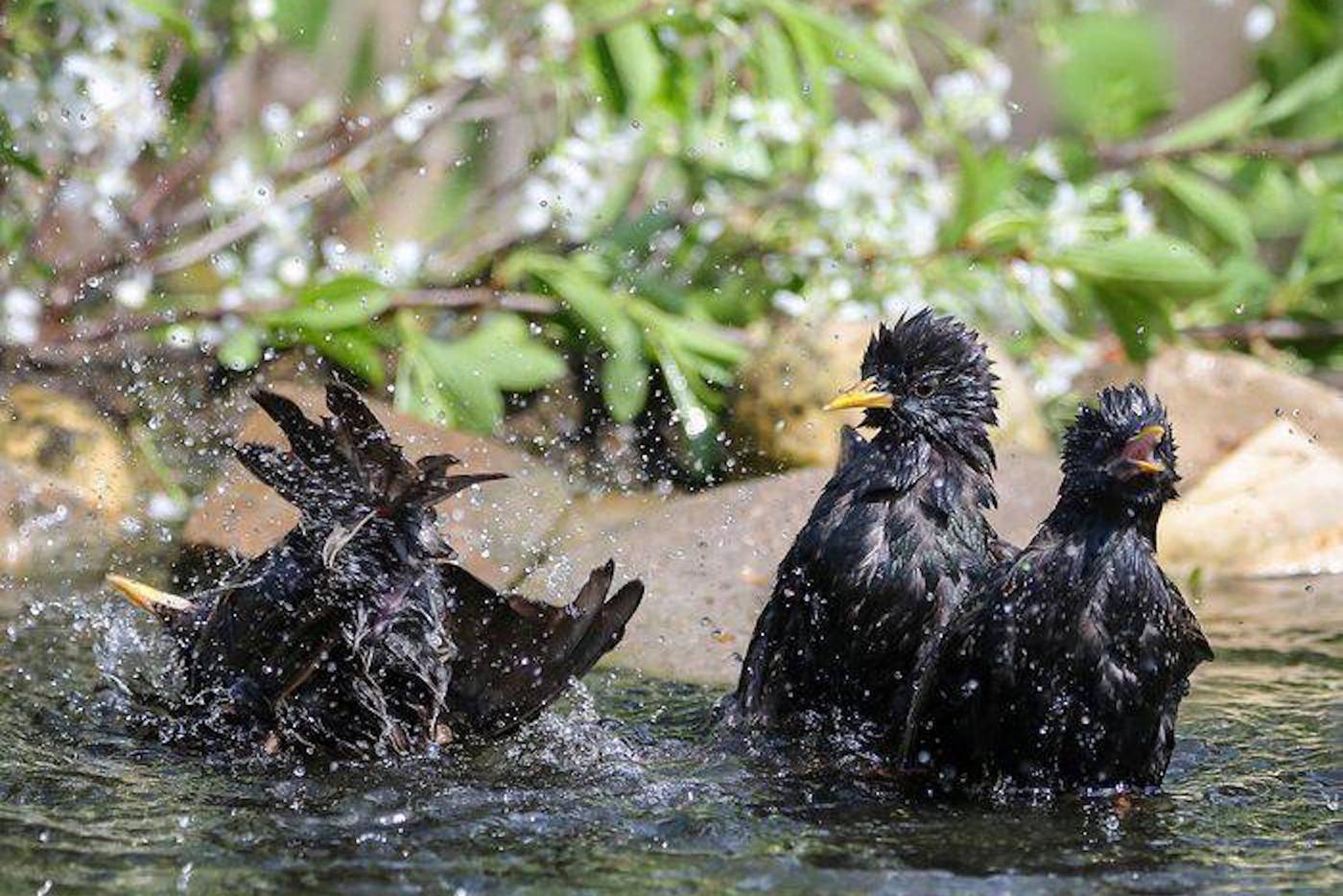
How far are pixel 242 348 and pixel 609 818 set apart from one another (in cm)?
318

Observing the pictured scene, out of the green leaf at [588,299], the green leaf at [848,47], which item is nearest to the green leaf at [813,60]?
the green leaf at [848,47]

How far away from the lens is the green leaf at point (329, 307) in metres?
6.99

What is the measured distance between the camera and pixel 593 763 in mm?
4777

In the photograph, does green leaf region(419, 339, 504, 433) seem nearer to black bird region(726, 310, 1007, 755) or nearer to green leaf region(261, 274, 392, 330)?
green leaf region(261, 274, 392, 330)

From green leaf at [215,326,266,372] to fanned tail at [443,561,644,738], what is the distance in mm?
2398

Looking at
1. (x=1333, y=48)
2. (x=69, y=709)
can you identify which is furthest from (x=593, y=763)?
(x=1333, y=48)

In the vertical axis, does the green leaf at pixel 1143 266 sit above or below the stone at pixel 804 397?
above

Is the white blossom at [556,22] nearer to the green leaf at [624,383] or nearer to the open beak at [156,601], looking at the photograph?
the green leaf at [624,383]

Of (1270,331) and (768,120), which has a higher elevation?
(768,120)

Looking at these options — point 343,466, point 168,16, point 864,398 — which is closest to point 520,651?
point 343,466

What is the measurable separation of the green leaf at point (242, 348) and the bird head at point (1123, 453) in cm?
326

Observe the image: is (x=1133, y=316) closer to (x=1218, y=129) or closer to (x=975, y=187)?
(x=975, y=187)

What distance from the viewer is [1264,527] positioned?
24.2ft

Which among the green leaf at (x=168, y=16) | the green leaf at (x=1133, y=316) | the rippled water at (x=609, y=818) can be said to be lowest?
the rippled water at (x=609, y=818)
